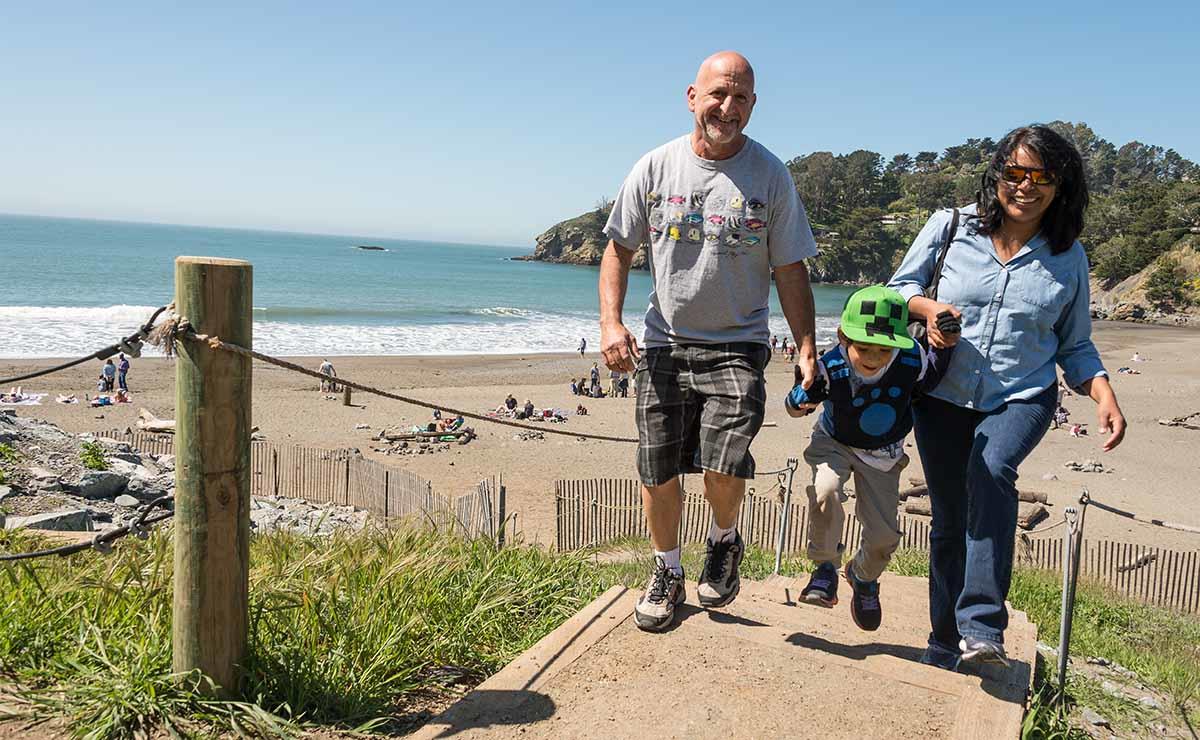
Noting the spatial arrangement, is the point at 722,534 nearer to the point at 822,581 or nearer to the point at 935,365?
the point at 822,581

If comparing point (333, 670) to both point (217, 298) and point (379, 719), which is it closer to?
point (379, 719)

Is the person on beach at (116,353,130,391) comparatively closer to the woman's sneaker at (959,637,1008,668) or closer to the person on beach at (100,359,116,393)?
the person on beach at (100,359,116,393)

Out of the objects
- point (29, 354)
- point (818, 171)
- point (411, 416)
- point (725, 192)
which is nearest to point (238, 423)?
point (725, 192)

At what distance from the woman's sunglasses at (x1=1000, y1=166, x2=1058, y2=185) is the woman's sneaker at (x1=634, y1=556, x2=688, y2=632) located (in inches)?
78.7

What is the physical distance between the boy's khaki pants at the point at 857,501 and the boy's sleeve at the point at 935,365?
33 cm

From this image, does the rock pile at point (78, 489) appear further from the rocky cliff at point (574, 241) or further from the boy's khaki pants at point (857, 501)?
the rocky cliff at point (574, 241)

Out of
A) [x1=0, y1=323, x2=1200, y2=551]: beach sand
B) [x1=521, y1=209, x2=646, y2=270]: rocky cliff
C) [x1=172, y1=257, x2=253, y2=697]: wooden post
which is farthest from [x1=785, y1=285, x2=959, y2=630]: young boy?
[x1=521, y1=209, x2=646, y2=270]: rocky cliff

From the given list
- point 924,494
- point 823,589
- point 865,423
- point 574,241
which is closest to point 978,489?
point 865,423

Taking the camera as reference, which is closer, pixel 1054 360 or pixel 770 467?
pixel 1054 360

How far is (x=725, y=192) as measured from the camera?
3.54 meters

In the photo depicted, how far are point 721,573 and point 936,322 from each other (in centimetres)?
138

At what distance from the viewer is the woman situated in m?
3.17

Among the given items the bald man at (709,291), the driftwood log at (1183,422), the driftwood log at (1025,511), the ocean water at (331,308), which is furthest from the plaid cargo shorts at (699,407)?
the ocean water at (331,308)

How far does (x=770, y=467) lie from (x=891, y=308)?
1548 cm
